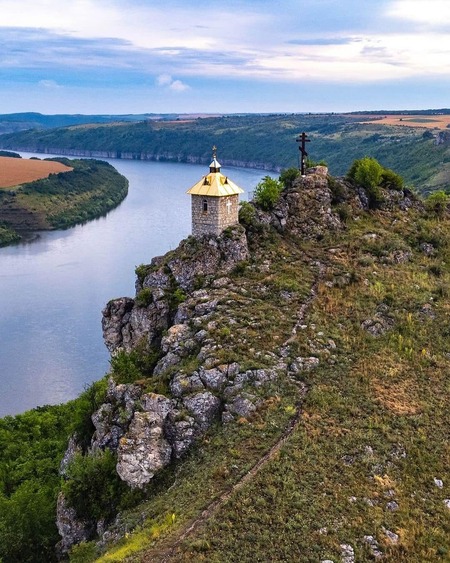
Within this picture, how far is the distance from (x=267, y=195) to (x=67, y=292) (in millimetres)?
31767

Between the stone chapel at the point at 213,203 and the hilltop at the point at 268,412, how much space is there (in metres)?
0.55

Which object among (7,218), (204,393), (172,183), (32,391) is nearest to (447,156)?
(172,183)

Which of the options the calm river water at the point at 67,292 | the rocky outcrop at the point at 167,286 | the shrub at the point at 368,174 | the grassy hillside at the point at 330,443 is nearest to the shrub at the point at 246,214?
the rocky outcrop at the point at 167,286

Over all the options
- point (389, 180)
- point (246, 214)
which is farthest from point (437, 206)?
point (246, 214)

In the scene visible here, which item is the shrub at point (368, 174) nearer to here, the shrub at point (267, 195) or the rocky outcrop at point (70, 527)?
the shrub at point (267, 195)

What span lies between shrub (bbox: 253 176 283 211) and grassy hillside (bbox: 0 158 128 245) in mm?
57190

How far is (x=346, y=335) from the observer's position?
21484mm

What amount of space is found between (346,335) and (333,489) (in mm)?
7634

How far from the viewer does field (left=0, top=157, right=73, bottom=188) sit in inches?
4193

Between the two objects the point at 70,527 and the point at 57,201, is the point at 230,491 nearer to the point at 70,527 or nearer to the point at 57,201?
the point at 70,527

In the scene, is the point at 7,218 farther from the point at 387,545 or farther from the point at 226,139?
the point at 226,139

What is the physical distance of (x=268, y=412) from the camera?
1761cm

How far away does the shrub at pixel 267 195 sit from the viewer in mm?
28109

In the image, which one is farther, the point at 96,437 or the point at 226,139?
the point at 226,139
